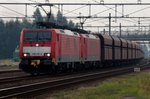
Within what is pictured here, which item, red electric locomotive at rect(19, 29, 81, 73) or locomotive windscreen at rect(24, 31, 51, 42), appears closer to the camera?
red electric locomotive at rect(19, 29, 81, 73)

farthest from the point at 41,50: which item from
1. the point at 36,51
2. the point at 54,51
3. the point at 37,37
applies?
the point at 37,37

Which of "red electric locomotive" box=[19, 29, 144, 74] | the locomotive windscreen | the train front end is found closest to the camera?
the train front end

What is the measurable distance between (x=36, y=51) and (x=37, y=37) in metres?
1.02

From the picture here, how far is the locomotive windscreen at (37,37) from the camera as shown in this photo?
31.8m

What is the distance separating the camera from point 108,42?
51906mm

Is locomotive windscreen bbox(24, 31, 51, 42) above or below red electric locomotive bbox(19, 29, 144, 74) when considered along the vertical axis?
above

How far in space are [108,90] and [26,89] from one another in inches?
130

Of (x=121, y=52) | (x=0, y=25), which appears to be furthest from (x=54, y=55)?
(x=0, y=25)

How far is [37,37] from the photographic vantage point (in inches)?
1259

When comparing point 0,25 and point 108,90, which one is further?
point 0,25

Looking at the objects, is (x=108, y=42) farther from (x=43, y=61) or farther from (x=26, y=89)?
(x=26, y=89)

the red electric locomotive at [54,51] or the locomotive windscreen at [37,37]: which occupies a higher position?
the locomotive windscreen at [37,37]

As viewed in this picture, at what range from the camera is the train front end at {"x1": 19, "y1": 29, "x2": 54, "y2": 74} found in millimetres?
31031

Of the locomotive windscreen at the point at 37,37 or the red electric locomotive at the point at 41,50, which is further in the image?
the locomotive windscreen at the point at 37,37
